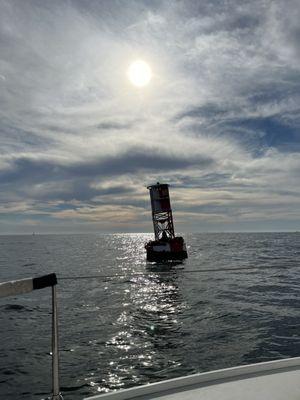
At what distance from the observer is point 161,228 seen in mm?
→ 49188

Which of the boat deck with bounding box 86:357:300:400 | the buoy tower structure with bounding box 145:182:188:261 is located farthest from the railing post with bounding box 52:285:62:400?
the buoy tower structure with bounding box 145:182:188:261

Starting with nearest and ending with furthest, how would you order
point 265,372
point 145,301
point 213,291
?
1. point 265,372
2. point 145,301
3. point 213,291

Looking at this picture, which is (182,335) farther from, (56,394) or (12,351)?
(56,394)

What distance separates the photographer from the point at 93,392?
8.62 meters

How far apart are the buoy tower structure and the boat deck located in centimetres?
4343

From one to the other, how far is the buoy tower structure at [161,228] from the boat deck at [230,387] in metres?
43.4

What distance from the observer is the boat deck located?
10.7ft

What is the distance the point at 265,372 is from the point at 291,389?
1.48ft

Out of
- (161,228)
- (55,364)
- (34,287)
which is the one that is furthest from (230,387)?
(161,228)

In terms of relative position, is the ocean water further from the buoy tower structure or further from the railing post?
the buoy tower structure

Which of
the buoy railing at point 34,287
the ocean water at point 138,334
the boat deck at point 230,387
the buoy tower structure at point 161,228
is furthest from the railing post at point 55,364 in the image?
the buoy tower structure at point 161,228

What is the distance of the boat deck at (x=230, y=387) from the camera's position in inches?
129

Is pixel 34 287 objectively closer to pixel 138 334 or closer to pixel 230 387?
pixel 230 387

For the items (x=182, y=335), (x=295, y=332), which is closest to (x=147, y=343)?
(x=182, y=335)
